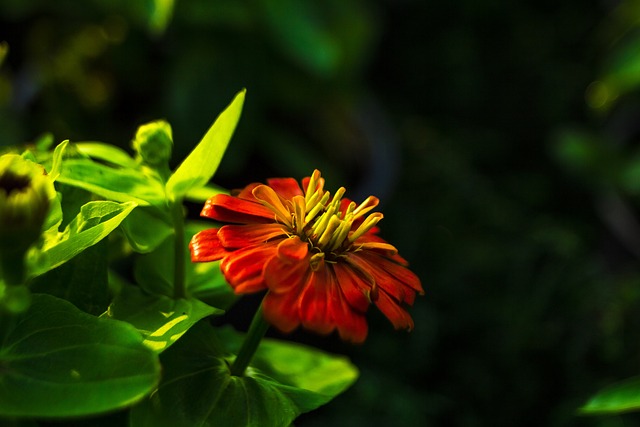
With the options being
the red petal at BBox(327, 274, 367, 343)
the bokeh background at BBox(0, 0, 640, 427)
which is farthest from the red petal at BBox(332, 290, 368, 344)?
the bokeh background at BBox(0, 0, 640, 427)

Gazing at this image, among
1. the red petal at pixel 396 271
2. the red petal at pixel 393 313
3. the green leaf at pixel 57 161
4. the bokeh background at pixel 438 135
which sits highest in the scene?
the red petal at pixel 396 271

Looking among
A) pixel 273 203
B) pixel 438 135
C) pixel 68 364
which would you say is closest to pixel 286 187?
pixel 273 203

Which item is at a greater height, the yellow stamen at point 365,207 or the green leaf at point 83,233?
the yellow stamen at point 365,207

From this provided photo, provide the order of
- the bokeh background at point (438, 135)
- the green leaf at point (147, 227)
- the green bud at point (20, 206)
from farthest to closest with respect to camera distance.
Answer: the bokeh background at point (438, 135), the green leaf at point (147, 227), the green bud at point (20, 206)

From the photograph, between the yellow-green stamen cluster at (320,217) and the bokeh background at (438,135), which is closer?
the yellow-green stamen cluster at (320,217)

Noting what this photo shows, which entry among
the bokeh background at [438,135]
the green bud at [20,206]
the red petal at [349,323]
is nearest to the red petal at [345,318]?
the red petal at [349,323]

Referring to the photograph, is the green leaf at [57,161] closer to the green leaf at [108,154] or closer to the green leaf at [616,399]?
the green leaf at [108,154]


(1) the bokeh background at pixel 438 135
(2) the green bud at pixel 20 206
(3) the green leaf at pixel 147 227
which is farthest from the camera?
(1) the bokeh background at pixel 438 135
